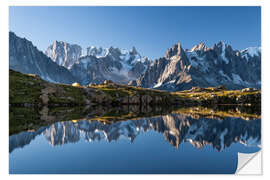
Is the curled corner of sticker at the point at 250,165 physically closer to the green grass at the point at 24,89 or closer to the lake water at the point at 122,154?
the lake water at the point at 122,154

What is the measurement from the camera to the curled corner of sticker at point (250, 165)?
1183cm

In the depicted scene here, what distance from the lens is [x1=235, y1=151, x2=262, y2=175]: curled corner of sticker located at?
11.8 meters

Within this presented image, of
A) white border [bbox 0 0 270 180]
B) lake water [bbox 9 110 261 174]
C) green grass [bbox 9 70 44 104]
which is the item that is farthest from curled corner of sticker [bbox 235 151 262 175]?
green grass [bbox 9 70 44 104]

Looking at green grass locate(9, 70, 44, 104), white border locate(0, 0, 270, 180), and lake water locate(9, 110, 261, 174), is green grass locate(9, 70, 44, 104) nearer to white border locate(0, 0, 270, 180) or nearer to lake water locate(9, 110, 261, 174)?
lake water locate(9, 110, 261, 174)

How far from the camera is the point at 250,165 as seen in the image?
12.5 meters
